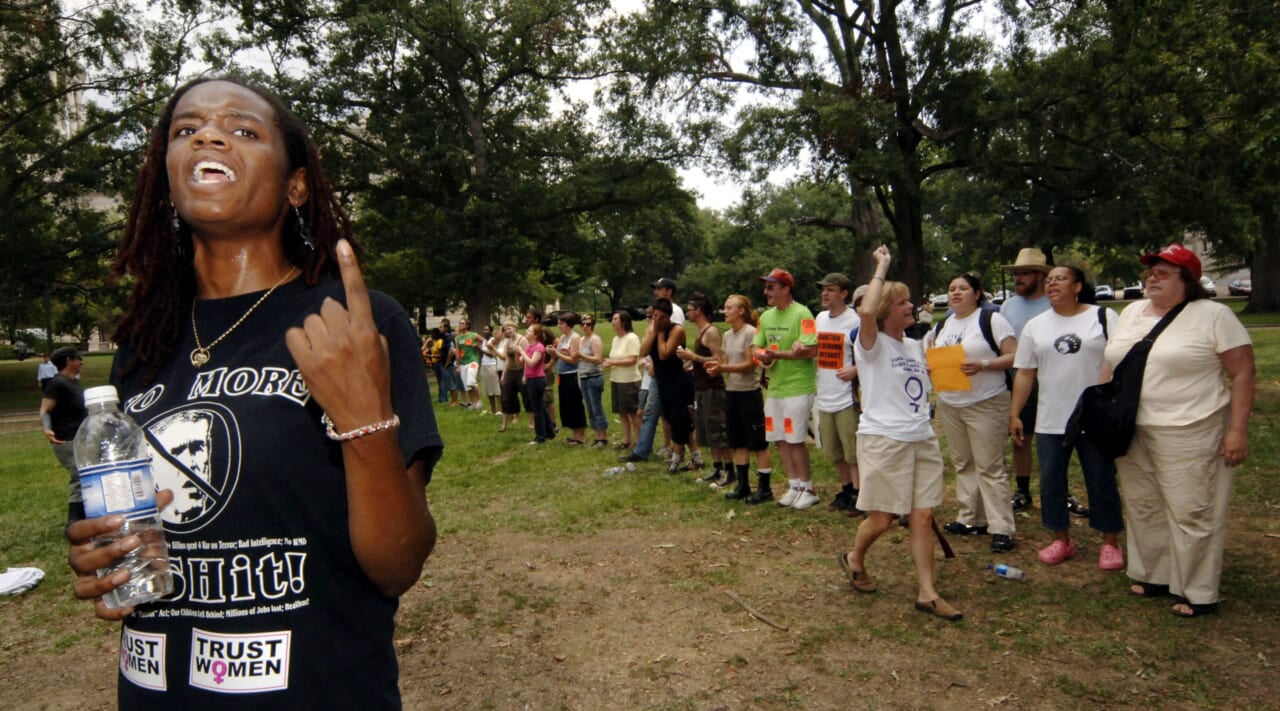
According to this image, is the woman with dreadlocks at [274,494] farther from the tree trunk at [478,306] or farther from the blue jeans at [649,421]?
the tree trunk at [478,306]

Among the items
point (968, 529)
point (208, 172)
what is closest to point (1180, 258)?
point (968, 529)

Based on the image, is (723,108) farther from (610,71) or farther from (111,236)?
(111,236)

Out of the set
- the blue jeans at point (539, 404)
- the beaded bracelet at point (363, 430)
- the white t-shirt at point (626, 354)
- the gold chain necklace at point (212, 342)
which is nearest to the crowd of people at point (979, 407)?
the white t-shirt at point (626, 354)

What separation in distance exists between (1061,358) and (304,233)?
551 centimetres

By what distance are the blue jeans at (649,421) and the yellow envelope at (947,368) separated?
4.16 metres

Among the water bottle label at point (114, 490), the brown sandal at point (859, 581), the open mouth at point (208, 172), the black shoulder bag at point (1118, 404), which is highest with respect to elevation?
the open mouth at point (208, 172)

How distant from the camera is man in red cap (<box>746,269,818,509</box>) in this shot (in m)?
7.56

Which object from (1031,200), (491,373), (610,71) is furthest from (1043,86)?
(610,71)

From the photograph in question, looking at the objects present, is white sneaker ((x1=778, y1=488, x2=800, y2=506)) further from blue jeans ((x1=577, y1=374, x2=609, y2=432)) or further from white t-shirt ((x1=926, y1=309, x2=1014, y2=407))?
blue jeans ((x1=577, y1=374, x2=609, y2=432))

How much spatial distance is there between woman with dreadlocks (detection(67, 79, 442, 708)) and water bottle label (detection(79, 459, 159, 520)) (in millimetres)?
28

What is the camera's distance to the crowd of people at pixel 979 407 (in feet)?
15.5

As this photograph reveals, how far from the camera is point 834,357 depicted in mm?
7211

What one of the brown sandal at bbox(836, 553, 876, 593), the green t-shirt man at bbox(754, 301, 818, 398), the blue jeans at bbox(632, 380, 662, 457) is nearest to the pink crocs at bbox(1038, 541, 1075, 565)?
the brown sandal at bbox(836, 553, 876, 593)

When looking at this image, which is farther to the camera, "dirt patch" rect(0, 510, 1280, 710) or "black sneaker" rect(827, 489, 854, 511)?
"black sneaker" rect(827, 489, 854, 511)
